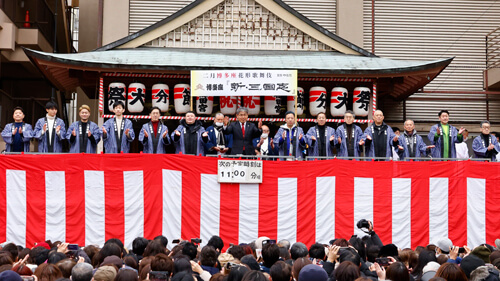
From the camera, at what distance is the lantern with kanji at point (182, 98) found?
17.6 m

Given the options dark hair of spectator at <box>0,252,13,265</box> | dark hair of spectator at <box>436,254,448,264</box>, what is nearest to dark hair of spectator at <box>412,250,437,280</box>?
dark hair of spectator at <box>436,254,448,264</box>

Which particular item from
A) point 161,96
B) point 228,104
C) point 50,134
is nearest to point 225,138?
point 228,104

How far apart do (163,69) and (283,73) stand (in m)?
2.99

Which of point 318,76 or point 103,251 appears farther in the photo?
point 318,76

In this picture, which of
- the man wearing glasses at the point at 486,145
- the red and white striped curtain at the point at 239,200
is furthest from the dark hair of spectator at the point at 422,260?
the man wearing glasses at the point at 486,145

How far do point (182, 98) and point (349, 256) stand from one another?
10454 millimetres

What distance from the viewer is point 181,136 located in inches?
582

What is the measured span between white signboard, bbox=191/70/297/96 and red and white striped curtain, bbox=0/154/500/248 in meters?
3.65

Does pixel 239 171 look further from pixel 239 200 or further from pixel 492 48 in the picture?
pixel 492 48

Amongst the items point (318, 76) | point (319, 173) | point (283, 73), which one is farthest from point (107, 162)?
point (318, 76)

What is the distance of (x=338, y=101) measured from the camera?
59.0 feet

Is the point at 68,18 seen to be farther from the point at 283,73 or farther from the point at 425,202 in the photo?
the point at 425,202

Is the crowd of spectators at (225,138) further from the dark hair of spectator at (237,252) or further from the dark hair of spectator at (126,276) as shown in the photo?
the dark hair of spectator at (126,276)

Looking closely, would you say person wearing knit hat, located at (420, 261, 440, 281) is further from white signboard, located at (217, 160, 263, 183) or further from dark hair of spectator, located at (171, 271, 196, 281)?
white signboard, located at (217, 160, 263, 183)
